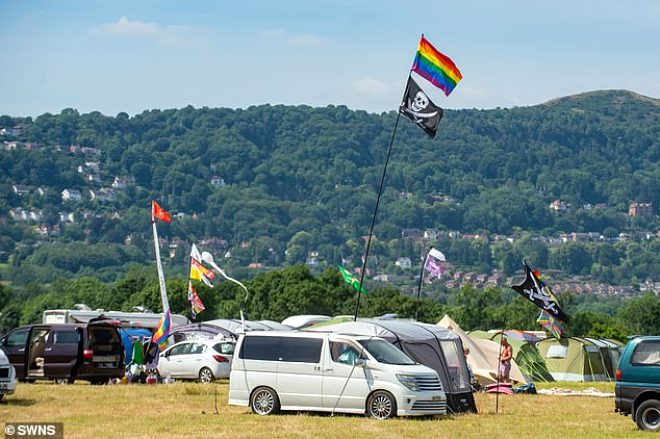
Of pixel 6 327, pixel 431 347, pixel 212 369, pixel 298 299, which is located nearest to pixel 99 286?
pixel 6 327

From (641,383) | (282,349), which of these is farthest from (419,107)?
(641,383)

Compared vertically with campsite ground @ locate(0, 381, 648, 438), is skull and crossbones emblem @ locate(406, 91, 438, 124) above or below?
above

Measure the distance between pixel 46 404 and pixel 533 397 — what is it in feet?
42.6

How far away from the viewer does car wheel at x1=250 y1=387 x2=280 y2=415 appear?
2331 cm

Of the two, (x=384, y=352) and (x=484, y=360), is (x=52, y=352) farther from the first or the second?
A: (x=484, y=360)

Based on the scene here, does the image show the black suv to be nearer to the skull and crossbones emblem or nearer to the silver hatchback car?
the skull and crossbones emblem

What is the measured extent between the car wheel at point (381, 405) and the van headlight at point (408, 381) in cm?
35

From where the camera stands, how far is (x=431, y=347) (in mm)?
27031

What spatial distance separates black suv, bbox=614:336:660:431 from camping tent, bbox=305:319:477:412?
4787 millimetres

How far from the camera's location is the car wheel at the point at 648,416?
2170 centimetres

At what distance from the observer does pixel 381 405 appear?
2275 centimetres

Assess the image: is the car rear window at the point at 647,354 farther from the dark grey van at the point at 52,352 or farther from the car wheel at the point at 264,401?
the dark grey van at the point at 52,352

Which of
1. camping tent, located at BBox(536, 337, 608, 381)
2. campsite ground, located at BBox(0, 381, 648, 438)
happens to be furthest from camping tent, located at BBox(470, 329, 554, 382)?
campsite ground, located at BBox(0, 381, 648, 438)

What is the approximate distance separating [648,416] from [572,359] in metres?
22.7
